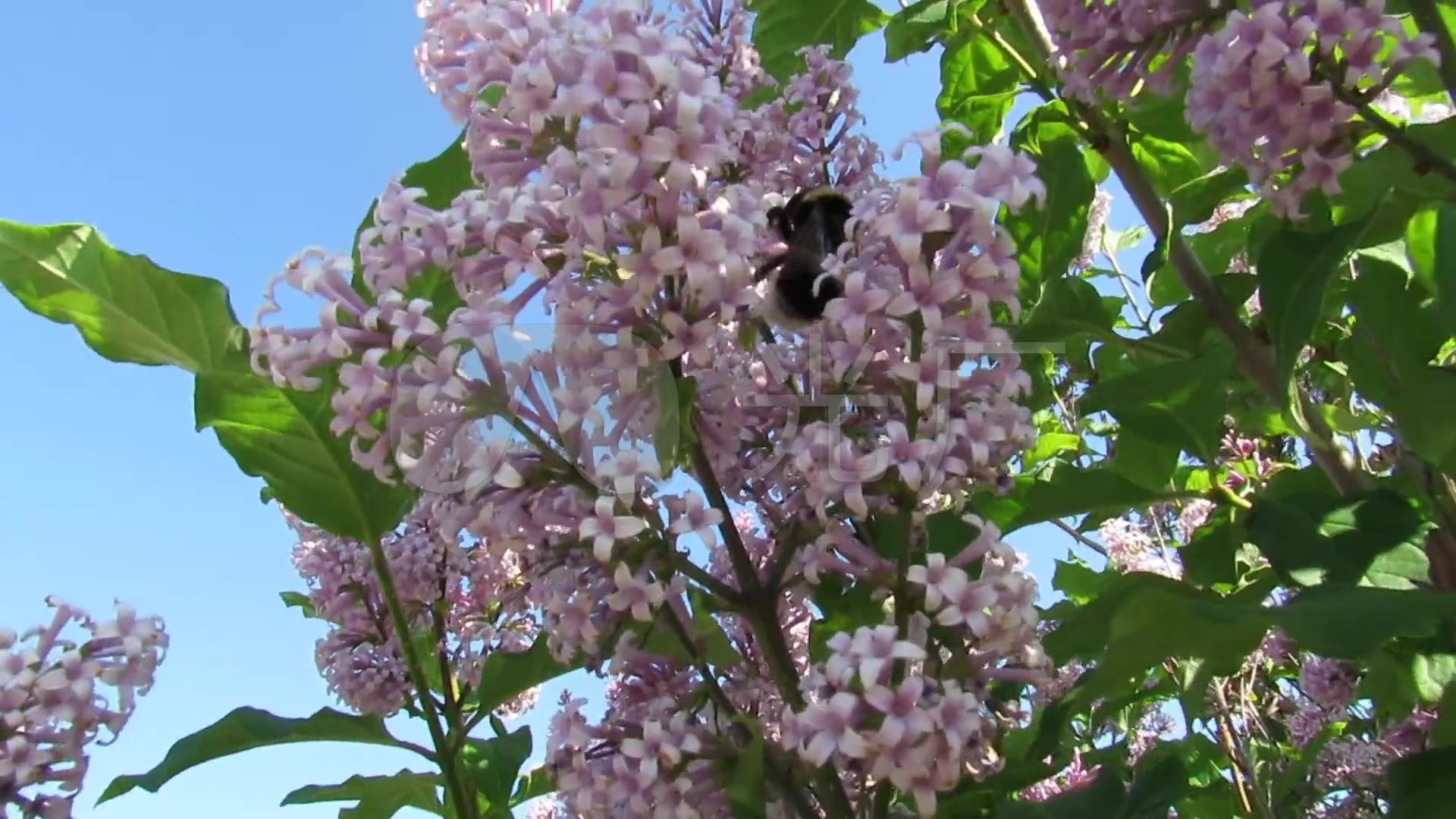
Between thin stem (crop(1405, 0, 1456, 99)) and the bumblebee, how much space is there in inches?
36.5

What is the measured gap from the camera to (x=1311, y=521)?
1.90 m

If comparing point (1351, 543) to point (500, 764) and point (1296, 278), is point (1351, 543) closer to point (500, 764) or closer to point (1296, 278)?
point (1296, 278)

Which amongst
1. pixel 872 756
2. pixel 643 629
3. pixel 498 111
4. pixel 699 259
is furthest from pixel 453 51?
pixel 872 756

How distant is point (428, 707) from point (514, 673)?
0.58 feet

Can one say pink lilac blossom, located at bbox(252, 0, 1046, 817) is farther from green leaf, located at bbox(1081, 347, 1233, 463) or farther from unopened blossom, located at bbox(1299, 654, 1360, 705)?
unopened blossom, located at bbox(1299, 654, 1360, 705)

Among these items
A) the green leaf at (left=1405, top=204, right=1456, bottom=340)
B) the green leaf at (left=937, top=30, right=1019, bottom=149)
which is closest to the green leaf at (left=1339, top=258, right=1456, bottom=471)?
the green leaf at (left=1405, top=204, right=1456, bottom=340)

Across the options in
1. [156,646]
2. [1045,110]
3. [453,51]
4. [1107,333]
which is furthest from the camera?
[1045,110]

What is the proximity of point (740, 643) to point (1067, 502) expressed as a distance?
2.07 ft

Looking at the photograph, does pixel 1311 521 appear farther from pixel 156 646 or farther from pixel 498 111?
pixel 156 646

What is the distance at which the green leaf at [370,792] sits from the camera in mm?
2230

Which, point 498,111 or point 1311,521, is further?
point 1311,521

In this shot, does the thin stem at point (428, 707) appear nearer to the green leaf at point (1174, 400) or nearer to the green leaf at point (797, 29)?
the green leaf at point (1174, 400)

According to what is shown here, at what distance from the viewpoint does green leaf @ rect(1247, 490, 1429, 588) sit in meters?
1.80

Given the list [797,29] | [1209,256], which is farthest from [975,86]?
[1209,256]
